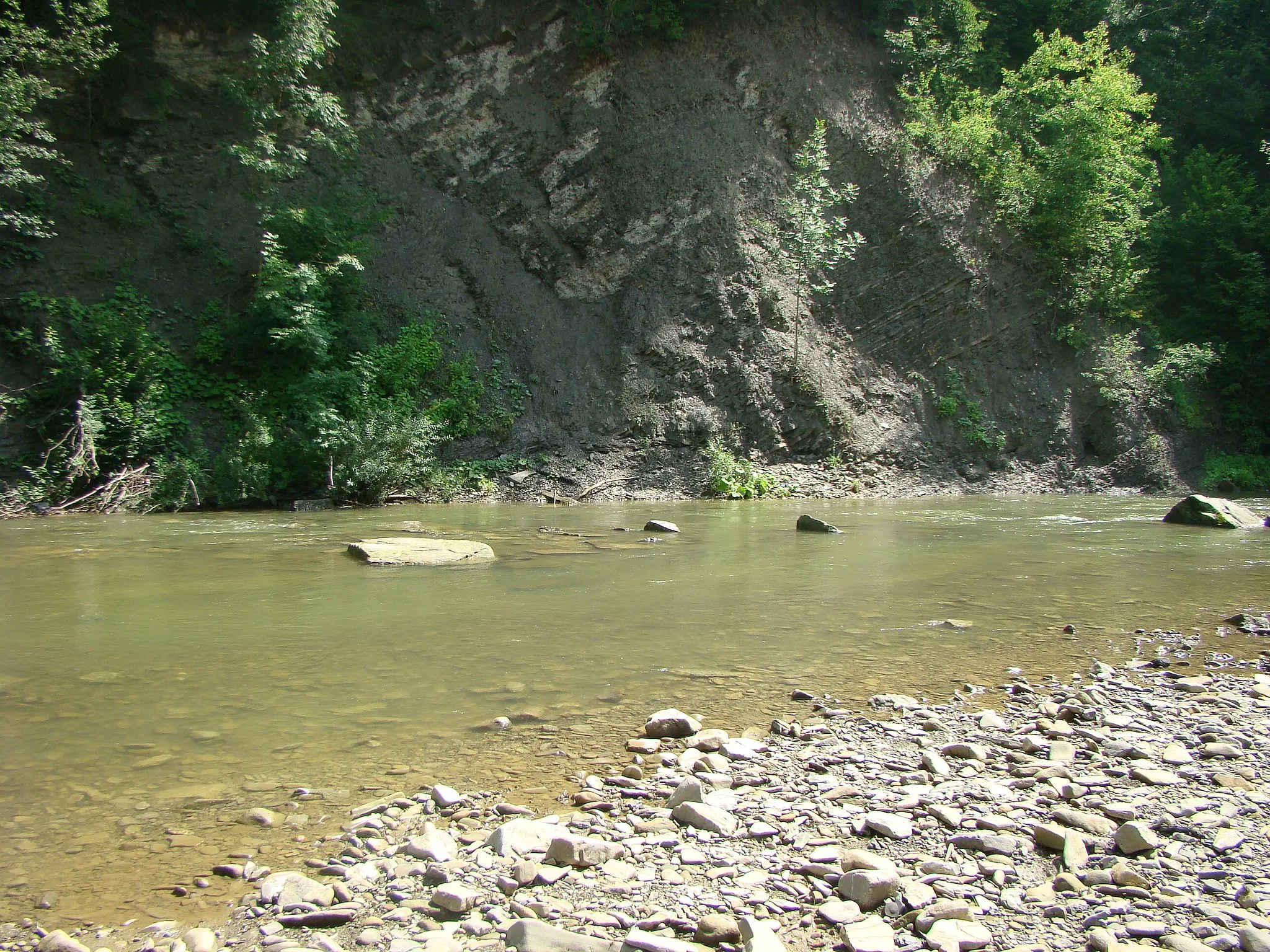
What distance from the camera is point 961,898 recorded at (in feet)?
7.40

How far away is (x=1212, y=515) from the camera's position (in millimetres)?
11945

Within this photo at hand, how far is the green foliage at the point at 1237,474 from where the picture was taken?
2091 cm

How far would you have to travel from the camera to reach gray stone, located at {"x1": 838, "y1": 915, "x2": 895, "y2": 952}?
80.7 inches

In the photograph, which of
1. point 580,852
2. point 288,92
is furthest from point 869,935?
point 288,92

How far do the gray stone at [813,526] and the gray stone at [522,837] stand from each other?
29.5ft

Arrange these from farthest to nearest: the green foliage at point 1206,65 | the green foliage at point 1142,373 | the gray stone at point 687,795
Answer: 1. the green foliage at point 1206,65
2. the green foliage at point 1142,373
3. the gray stone at point 687,795

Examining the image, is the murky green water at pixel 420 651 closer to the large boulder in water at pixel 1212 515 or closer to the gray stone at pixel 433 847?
the gray stone at pixel 433 847

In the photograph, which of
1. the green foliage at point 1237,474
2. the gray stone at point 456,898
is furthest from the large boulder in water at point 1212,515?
the gray stone at point 456,898

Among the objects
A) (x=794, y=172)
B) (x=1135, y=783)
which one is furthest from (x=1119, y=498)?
(x=1135, y=783)

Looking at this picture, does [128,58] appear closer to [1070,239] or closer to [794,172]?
[794,172]

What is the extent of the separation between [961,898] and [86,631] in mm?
5306

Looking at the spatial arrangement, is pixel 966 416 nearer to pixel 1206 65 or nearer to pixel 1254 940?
pixel 1206 65

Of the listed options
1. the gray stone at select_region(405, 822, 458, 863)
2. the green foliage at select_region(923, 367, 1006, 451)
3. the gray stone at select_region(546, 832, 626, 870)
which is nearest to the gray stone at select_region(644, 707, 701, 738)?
the gray stone at select_region(546, 832, 626, 870)

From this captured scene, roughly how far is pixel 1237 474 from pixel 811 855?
77.4 ft
